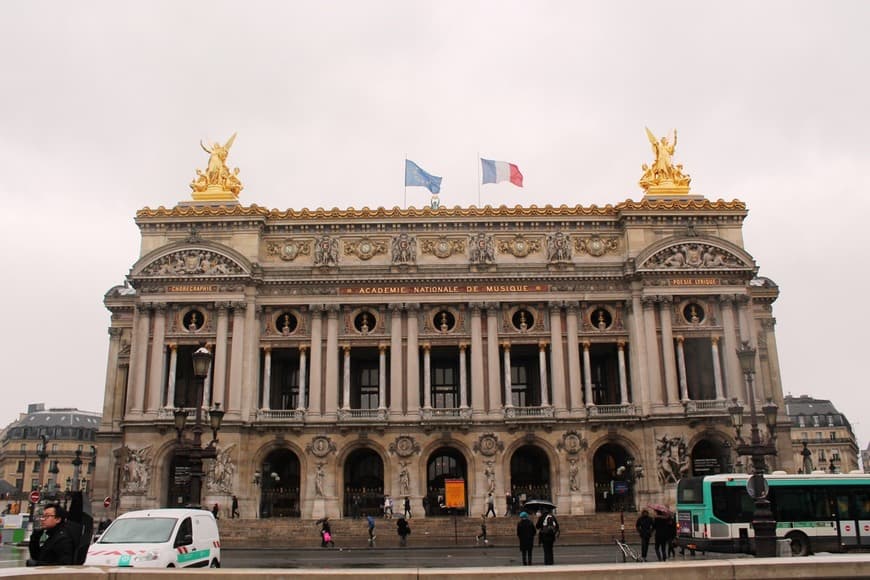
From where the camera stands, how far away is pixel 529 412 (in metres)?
55.4

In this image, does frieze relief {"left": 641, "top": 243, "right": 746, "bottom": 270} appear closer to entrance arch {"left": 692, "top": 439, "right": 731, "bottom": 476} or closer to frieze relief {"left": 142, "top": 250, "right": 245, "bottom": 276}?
entrance arch {"left": 692, "top": 439, "right": 731, "bottom": 476}

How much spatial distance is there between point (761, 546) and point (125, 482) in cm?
4191

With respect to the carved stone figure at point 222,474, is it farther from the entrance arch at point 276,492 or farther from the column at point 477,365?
the column at point 477,365

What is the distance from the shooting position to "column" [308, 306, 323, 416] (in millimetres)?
55750

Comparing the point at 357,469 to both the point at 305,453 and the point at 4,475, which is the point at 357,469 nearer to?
the point at 305,453

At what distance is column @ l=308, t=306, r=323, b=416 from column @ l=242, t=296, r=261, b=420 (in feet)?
11.8

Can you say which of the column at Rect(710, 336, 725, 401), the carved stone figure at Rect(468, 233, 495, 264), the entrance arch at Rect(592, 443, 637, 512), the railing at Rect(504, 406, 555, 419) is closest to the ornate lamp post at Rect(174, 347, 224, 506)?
the railing at Rect(504, 406, 555, 419)

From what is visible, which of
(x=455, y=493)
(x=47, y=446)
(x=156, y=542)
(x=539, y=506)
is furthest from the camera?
(x=47, y=446)

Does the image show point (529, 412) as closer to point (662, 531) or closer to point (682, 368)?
point (682, 368)

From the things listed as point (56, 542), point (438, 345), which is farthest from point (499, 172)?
point (56, 542)

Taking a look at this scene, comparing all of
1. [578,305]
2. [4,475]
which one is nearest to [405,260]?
[578,305]

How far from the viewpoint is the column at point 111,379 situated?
204 ft

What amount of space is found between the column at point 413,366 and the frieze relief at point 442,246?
4.19 metres

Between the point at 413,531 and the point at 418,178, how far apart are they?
79.3ft
